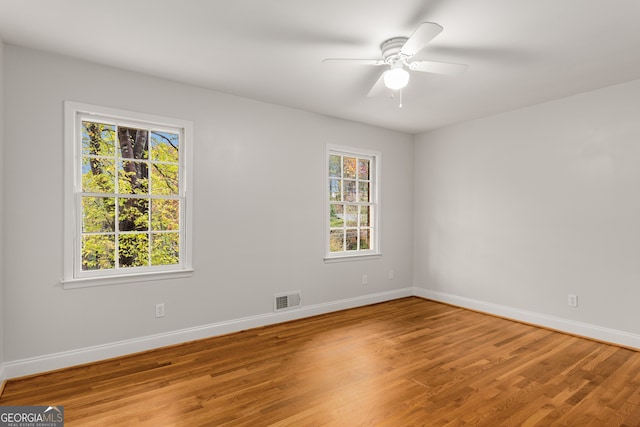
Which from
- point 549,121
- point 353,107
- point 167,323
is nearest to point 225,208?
point 167,323

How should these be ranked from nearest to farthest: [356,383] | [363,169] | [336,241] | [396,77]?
[396,77] → [356,383] → [336,241] → [363,169]

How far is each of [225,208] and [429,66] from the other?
241 centimetres

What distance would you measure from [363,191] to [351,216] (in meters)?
0.45

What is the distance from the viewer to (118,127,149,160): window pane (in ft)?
10.5

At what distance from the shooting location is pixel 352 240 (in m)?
4.96

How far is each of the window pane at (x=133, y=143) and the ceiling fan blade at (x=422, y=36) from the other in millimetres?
2508

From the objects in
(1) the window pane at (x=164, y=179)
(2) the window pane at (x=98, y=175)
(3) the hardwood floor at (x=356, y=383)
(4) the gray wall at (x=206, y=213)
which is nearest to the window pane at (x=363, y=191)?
(4) the gray wall at (x=206, y=213)

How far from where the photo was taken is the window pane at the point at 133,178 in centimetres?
320

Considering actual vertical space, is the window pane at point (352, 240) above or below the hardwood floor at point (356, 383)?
above

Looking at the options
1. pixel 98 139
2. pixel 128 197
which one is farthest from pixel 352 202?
pixel 98 139

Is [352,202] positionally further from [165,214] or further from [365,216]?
[165,214]

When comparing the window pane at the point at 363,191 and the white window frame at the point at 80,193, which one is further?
the window pane at the point at 363,191

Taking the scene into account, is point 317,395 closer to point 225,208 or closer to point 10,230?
point 225,208
